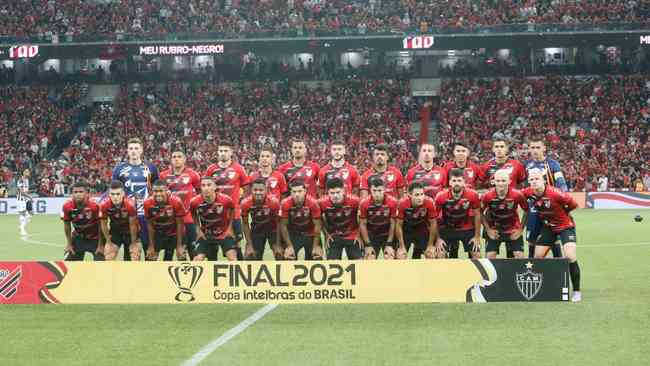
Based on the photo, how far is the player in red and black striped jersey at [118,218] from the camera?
12320 mm

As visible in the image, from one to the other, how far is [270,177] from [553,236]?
14.0ft

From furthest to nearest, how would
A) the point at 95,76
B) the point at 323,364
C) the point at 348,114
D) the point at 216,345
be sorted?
the point at 95,76 < the point at 348,114 < the point at 216,345 < the point at 323,364

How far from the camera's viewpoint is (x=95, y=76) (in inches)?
1800

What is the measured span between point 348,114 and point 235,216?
95.6ft

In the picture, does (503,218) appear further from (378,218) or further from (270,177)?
(270,177)

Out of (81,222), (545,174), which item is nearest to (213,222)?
(81,222)

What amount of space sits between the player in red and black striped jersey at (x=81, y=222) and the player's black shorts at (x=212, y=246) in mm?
1371

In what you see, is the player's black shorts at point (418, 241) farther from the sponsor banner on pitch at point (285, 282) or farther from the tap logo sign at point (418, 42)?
the tap logo sign at point (418, 42)

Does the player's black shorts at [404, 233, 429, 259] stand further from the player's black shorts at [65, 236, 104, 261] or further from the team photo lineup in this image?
the player's black shorts at [65, 236, 104, 261]

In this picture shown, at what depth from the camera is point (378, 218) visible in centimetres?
1227

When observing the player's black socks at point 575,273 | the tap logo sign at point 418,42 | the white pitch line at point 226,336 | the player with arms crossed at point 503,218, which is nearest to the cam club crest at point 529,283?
the player's black socks at point 575,273

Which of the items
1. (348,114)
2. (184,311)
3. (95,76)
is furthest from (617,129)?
(184,311)

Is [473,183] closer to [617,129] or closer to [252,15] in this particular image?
[617,129]

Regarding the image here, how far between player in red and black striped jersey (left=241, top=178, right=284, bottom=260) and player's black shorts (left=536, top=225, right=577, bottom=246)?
138 inches
